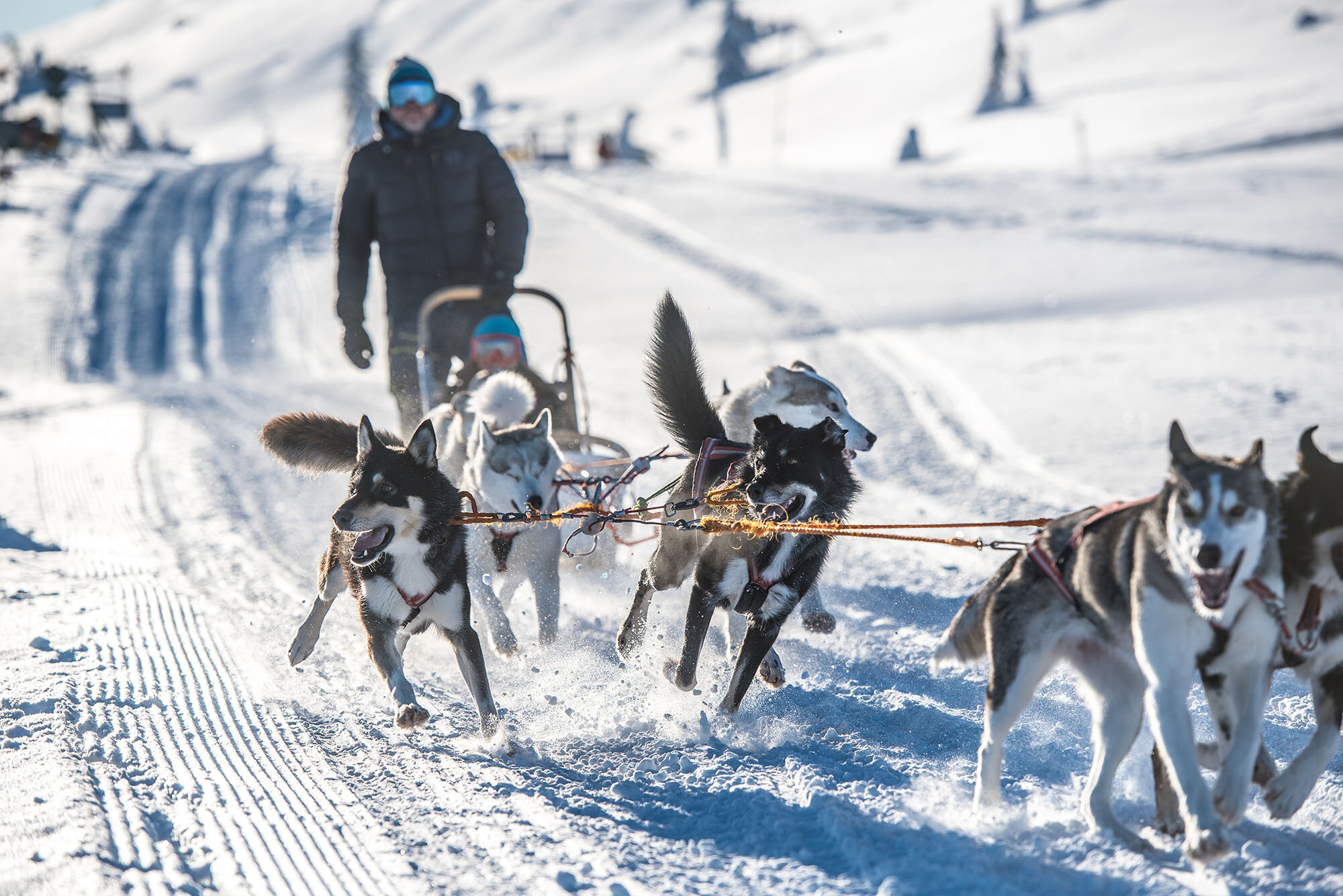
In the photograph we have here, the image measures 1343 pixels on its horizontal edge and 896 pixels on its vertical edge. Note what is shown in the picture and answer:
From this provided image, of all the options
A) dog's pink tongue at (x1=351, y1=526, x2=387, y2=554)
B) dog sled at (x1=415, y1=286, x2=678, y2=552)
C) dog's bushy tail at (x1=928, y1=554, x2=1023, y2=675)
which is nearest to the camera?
dog's bushy tail at (x1=928, y1=554, x2=1023, y2=675)

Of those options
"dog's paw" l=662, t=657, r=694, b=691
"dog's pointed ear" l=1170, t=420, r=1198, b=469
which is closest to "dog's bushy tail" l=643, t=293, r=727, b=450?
Result: "dog's paw" l=662, t=657, r=694, b=691

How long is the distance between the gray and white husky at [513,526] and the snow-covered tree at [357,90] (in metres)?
39.5

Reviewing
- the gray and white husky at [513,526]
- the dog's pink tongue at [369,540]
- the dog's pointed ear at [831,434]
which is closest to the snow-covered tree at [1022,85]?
the gray and white husky at [513,526]

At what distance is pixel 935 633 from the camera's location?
3990 mm

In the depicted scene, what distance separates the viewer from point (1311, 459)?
2.24 meters

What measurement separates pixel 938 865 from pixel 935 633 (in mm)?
1679

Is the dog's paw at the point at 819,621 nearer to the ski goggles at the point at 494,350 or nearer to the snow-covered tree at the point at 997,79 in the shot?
the ski goggles at the point at 494,350

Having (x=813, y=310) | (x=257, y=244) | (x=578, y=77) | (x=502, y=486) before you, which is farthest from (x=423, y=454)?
(x=578, y=77)

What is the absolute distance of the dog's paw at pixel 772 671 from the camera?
3525mm

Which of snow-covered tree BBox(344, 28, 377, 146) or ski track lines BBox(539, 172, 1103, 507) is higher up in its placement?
snow-covered tree BBox(344, 28, 377, 146)

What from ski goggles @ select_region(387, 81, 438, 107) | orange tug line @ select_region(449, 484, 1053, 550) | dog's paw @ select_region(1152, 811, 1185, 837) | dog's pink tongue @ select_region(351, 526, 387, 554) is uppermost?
ski goggles @ select_region(387, 81, 438, 107)

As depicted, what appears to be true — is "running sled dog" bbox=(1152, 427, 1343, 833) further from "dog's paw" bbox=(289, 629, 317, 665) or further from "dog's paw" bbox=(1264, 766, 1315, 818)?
"dog's paw" bbox=(289, 629, 317, 665)

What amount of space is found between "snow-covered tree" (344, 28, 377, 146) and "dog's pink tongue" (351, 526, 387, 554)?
132ft

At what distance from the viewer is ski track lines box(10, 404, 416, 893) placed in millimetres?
2439
